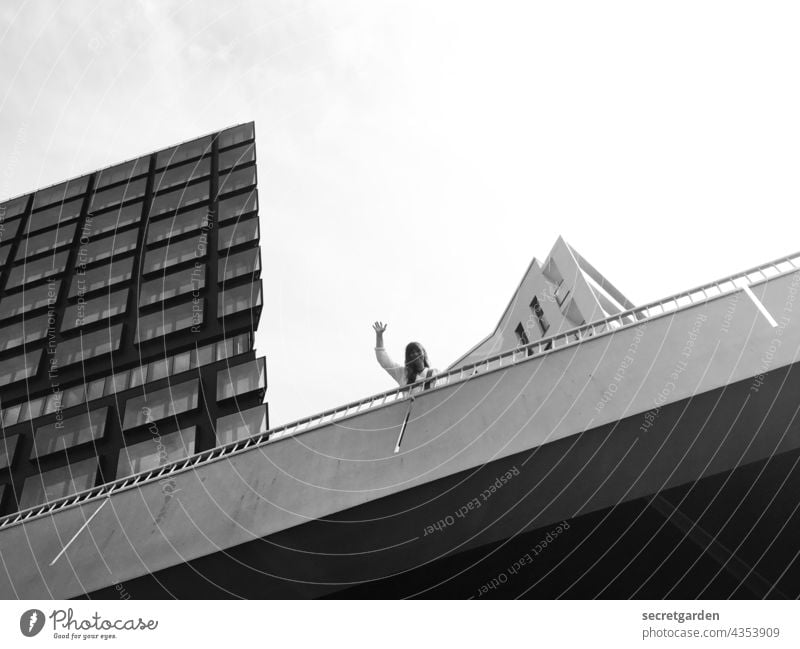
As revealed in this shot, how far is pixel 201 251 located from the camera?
107ft

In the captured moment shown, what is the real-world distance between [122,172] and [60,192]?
371 centimetres

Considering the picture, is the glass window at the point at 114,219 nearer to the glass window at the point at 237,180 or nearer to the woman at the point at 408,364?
the glass window at the point at 237,180

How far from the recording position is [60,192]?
40000mm

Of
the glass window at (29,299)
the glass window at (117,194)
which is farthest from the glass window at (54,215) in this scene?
the glass window at (29,299)

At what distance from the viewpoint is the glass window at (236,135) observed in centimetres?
3828

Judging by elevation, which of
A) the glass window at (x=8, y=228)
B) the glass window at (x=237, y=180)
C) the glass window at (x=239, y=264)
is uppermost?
the glass window at (x=8, y=228)

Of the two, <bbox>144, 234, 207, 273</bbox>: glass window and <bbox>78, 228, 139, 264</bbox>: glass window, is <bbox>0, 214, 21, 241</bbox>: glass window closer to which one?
<bbox>78, 228, 139, 264</bbox>: glass window

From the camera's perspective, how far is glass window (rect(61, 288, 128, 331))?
105 ft

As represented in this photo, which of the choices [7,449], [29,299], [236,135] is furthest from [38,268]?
[236,135]

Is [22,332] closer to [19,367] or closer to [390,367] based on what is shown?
[19,367]

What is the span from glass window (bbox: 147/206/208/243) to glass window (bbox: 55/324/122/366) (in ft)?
17.1

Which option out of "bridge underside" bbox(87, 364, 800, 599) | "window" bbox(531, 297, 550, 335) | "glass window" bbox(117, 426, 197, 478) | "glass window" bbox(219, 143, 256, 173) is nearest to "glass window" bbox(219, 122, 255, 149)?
"glass window" bbox(219, 143, 256, 173)

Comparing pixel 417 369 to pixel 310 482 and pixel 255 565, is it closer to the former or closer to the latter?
pixel 310 482

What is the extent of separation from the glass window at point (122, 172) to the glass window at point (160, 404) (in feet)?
50.3
